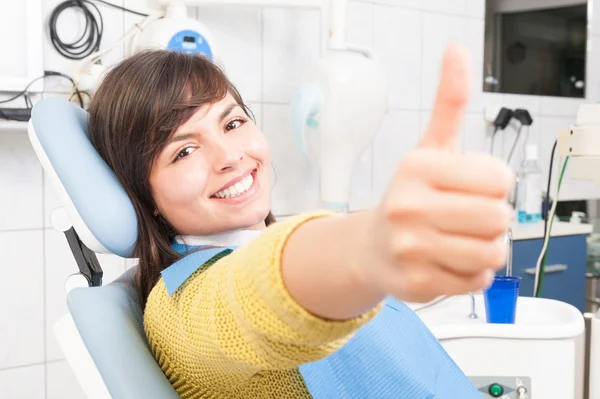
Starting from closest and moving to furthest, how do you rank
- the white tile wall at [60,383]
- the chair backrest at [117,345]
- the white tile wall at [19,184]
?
the chair backrest at [117,345]
the white tile wall at [19,184]
the white tile wall at [60,383]

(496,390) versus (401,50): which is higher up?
(401,50)

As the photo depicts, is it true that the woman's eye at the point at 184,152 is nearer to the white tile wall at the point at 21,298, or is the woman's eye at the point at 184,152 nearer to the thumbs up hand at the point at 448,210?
the thumbs up hand at the point at 448,210

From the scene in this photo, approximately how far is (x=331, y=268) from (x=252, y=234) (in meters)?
0.49

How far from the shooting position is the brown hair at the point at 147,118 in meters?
0.94

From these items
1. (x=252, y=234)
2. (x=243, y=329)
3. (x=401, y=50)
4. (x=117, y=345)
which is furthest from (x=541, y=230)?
(x=243, y=329)

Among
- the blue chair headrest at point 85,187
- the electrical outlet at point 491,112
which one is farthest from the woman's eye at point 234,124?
the electrical outlet at point 491,112

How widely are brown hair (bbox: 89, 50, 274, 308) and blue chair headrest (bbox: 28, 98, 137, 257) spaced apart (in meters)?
0.03

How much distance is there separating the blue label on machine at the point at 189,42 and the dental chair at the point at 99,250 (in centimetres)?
75

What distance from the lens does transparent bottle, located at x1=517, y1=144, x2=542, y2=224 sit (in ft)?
8.30

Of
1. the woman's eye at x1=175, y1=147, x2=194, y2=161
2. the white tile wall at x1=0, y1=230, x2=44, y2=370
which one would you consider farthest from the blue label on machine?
the woman's eye at x1=175, y1=147, x2=194, y2=161

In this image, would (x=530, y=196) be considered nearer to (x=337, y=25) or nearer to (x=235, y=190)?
(x=337, y=25)

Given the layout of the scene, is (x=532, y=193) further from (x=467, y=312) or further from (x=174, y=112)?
(x=174, y=112)

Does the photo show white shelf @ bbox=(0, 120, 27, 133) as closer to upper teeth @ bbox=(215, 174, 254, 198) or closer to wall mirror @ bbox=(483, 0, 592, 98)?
upper teeth @ bbox=(215, 174, 254, 198)

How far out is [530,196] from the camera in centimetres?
253
